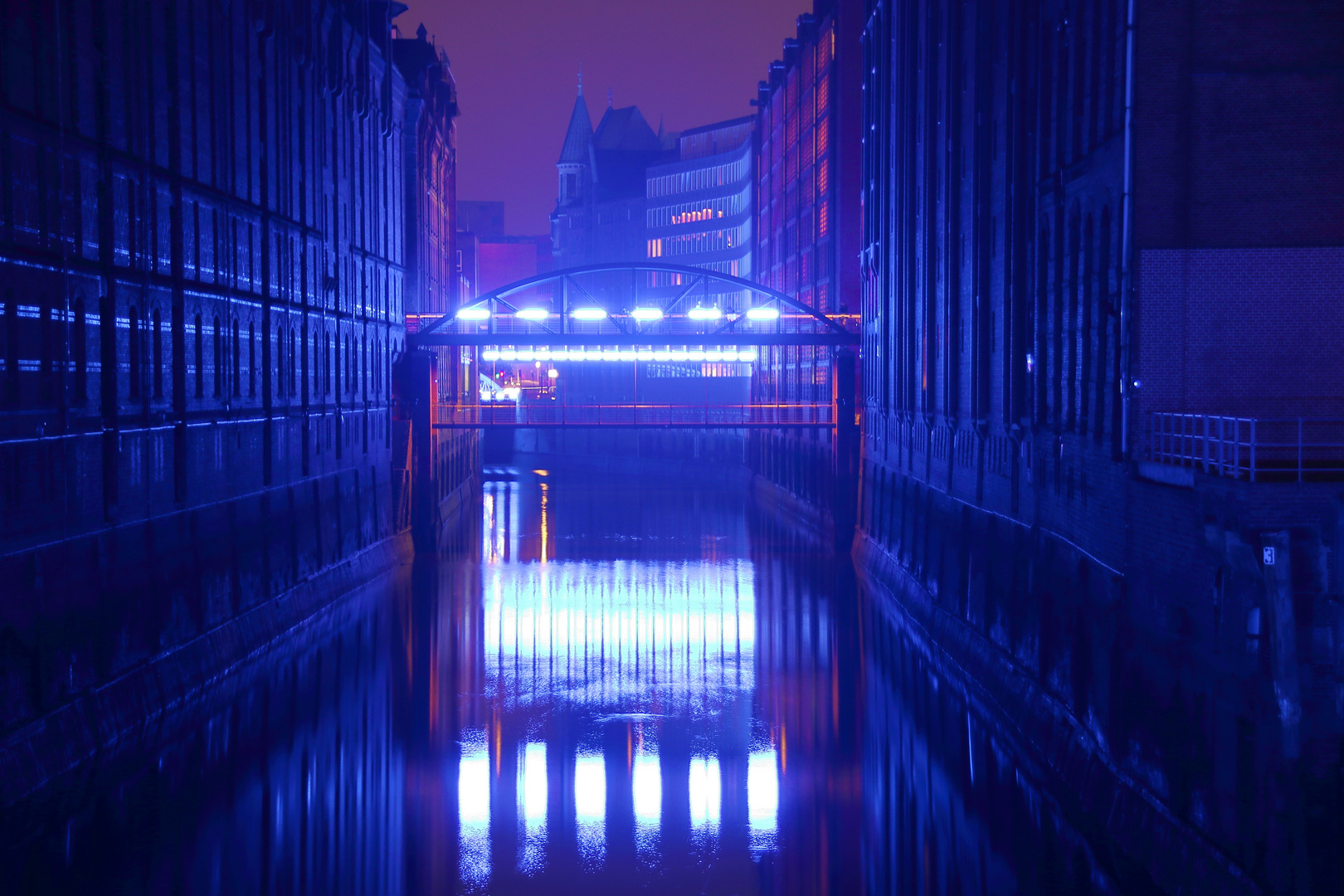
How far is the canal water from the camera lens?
18609 millimetres

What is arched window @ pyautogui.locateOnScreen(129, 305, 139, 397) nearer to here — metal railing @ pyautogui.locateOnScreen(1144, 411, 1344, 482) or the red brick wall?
the red brick wall

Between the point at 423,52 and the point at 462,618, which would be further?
the point at 423,52

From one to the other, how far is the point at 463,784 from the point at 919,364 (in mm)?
25509

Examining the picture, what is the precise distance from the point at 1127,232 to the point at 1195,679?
8.33 meters

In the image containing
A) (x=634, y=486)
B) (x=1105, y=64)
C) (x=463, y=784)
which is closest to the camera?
(x=463, y=784)

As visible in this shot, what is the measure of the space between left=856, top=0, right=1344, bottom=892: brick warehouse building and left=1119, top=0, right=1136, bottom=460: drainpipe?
50 millimetres

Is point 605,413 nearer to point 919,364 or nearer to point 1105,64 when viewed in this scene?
point 919,364

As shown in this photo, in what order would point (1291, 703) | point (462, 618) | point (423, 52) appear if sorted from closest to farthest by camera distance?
point (1291, 703) → point (462, 618) → point (423, 52)

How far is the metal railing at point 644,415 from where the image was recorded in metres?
52.4

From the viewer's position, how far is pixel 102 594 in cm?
2364

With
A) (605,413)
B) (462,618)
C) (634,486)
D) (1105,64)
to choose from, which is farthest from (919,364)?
(605,413)

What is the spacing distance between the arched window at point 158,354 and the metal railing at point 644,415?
2161 centimetres

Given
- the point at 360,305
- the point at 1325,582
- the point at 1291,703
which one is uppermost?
the point at 360,305

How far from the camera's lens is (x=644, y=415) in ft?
352
